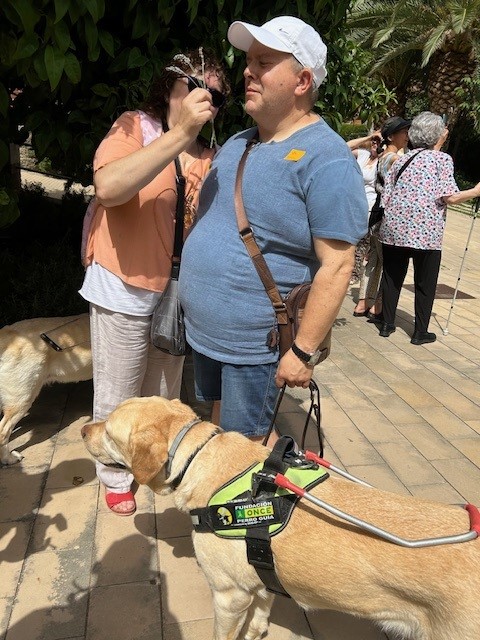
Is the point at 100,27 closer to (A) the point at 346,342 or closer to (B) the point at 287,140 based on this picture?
(B) the point at 287,140

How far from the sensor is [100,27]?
299cm

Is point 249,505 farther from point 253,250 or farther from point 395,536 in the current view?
point 253,250

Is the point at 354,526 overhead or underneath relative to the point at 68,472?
overhead

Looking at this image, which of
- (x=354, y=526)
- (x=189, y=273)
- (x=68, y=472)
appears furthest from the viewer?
(x=68, y=472)

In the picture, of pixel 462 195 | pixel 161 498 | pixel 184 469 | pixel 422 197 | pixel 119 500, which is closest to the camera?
pixel 184 469

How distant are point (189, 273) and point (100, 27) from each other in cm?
181

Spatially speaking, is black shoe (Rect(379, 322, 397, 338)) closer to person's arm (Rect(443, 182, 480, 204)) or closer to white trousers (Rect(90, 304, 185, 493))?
person's arm (Rect(443, 182, 480, 204))

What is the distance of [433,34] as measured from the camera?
50.3 ft

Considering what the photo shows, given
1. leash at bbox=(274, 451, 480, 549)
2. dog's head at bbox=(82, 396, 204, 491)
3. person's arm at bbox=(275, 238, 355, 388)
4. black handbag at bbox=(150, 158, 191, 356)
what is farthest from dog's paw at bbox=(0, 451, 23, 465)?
leash at bbox=(274, 451, 480, 549)

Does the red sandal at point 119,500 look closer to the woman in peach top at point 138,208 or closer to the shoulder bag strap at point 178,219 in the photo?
the woman in peach top at point 138,208

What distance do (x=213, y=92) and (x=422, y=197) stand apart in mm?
3853

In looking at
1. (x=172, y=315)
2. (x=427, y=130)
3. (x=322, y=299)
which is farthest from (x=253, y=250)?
(x=427, y=130)

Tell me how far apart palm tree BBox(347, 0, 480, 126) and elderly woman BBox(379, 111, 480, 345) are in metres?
11.1

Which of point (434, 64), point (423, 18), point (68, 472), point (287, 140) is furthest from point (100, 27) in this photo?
point (434, 64)
